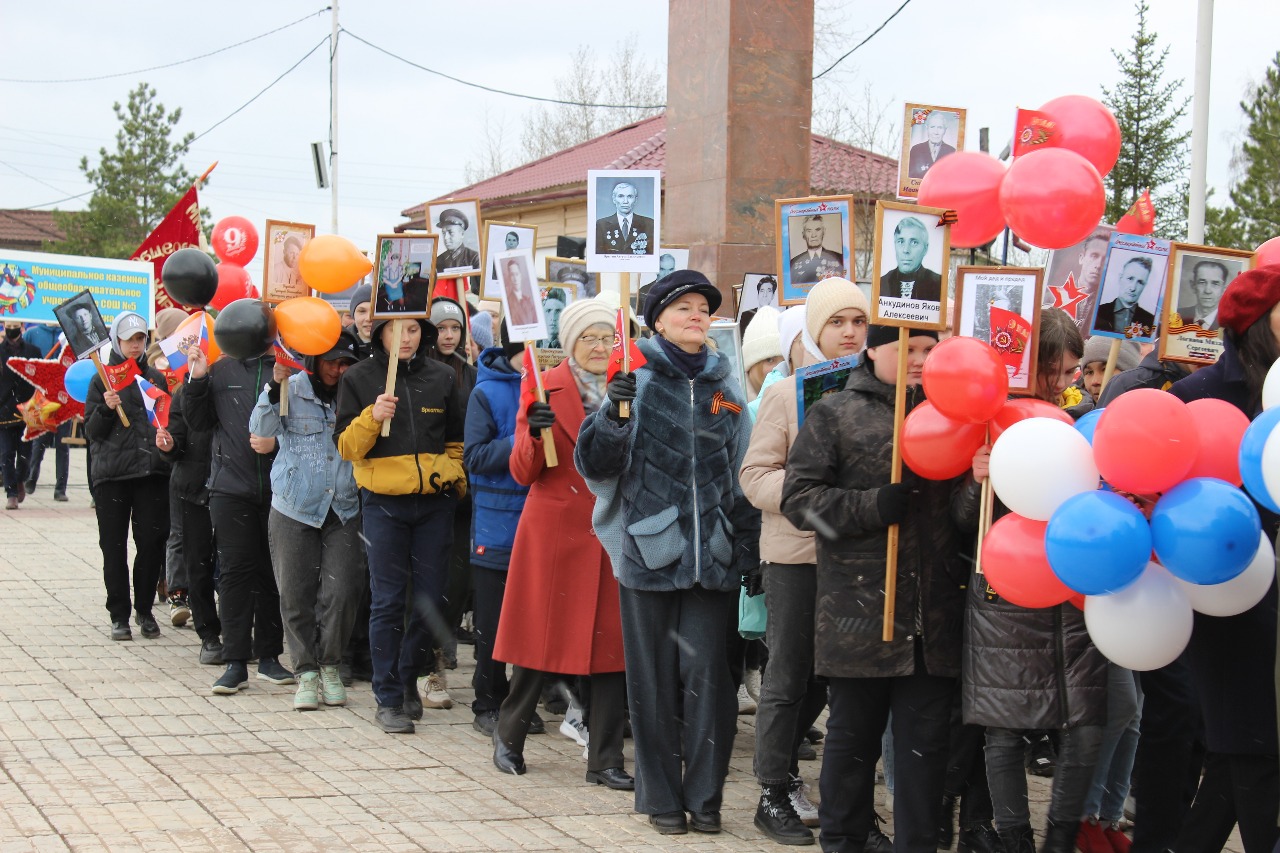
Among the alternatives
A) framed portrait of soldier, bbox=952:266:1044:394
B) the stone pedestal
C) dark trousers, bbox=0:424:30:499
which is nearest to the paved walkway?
framed portrait of soldier, bbox=952:266:1044:394

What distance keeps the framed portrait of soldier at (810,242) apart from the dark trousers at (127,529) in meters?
4.78

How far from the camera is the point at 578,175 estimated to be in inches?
1264

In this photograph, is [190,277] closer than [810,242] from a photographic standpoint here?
No

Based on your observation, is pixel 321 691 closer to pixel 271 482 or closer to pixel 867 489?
pixel 271 482

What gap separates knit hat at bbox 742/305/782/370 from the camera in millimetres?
7207

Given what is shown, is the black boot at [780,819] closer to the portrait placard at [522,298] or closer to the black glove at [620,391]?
the black glove at [620,391]

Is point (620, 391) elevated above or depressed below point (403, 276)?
below

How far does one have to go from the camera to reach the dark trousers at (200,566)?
9.12m

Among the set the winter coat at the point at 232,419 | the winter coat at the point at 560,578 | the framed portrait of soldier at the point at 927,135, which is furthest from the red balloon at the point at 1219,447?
the winter coat at the point at 232,419

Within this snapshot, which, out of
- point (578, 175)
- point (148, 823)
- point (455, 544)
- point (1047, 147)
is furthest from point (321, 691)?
point (578, 175)

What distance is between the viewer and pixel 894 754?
503 cm

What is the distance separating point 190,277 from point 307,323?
148 cm

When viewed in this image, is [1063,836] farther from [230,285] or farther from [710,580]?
[230,285]

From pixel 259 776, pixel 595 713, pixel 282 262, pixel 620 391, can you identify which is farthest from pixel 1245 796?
pixel 282 262
